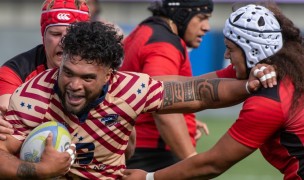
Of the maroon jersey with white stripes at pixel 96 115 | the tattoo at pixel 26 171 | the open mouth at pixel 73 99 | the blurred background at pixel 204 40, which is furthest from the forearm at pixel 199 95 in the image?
the blurred background at pixel 204 40

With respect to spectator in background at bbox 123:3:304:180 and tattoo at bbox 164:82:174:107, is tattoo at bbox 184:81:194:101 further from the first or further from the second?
spectator in background at bbox 123:3:304:180

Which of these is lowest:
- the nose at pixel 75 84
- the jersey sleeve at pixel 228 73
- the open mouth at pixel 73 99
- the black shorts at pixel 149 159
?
the black shorts at pixel 149 159

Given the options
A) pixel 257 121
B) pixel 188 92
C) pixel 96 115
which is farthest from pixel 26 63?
pixel 257 121

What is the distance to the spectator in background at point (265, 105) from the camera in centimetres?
579

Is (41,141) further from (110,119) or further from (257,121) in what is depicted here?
(257,121)

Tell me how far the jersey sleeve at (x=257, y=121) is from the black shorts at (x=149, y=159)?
2588 millimetres

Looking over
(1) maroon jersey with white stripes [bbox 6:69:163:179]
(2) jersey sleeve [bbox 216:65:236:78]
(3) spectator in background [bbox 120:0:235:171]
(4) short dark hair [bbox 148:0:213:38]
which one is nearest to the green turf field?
(3) spectator in background [bbox 120:0:235:171]

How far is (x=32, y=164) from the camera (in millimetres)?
5605

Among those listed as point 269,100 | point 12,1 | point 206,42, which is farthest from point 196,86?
point 12,1

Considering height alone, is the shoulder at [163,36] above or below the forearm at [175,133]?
above

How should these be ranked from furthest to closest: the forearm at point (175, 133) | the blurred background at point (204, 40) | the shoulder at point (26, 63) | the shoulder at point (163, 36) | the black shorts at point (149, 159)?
the blurred background at point (204, 40) → the black shorts at point (149, 159) → the shoulder at point (163, 36) → the forearm at point (175, 133) → the shoulder at point (26, 63)

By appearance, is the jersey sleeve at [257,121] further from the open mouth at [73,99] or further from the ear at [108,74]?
the open mouth at [73,99]

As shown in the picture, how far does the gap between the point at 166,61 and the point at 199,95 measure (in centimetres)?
184

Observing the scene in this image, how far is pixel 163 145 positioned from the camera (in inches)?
333
